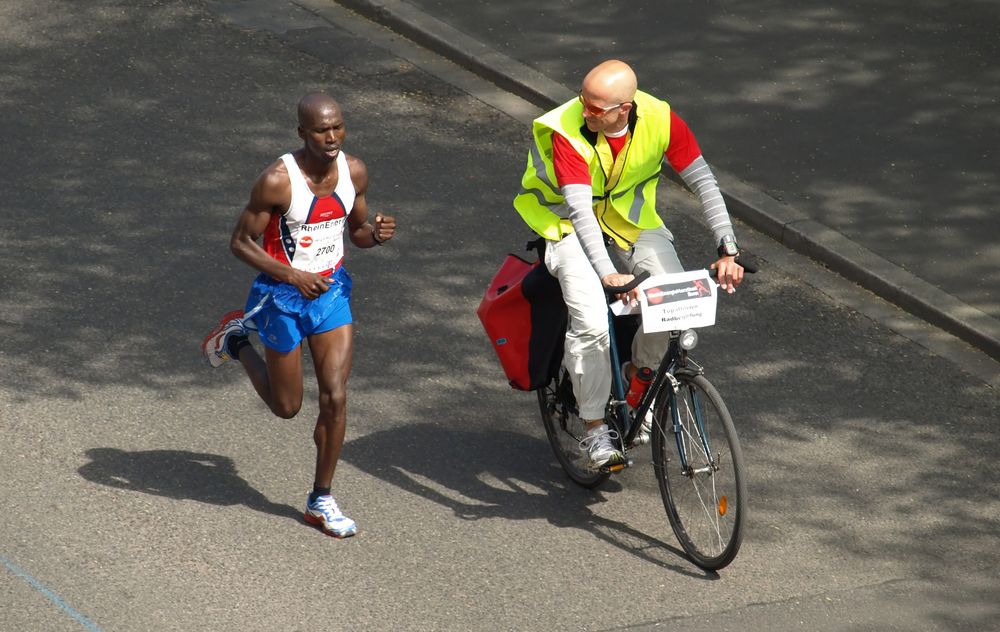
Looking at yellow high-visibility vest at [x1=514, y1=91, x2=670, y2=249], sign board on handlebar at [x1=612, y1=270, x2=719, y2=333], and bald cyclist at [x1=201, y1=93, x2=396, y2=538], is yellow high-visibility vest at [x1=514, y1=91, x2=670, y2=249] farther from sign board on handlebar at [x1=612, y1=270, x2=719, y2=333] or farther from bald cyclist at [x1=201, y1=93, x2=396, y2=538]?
bald cyclist at [x1=201, y1=93, x2=396, y2=538]

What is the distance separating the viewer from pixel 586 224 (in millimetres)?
6301

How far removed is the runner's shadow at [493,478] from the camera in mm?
6723

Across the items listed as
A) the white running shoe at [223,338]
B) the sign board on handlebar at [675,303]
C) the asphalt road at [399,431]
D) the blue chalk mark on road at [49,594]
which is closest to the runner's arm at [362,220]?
the white running shoe at [223,338]

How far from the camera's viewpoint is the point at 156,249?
8.80m

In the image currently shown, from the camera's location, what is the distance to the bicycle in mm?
6219

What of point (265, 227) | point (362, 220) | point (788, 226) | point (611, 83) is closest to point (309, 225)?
point (265, 227)

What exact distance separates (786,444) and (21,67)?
251 inches

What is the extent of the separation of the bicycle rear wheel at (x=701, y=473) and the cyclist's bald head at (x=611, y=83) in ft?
3.81

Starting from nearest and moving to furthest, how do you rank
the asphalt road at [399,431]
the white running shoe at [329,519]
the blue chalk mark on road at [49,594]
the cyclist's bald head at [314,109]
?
the blue chalk mark on road at [49,594]
the cyclist's bald head at [314,109]
the asphalt road at [399,431]
the white running shoe at [329,519]

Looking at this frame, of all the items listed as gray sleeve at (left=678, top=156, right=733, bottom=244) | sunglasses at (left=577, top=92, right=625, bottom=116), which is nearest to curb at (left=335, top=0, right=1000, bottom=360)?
gray sleeve at (left=678, top=156, right=733, bottom=244)

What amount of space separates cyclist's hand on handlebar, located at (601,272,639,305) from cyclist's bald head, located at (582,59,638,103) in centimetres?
70

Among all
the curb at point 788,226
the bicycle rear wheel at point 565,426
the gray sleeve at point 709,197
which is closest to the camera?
the gray sleeve at point 709,197

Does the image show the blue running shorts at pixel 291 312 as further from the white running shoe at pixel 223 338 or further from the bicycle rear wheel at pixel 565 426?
the bicycle rear wheel at pixel 565 426

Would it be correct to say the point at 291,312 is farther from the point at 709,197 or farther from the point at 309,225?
the point at 709,197
